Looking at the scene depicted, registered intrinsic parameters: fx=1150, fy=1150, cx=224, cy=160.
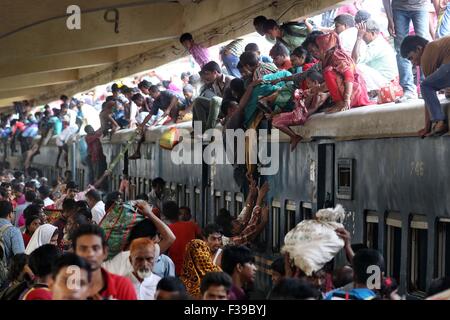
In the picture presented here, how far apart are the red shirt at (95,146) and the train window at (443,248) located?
20023mm

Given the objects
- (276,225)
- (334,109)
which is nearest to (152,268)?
(334,109)

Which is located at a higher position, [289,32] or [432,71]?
[289,32]

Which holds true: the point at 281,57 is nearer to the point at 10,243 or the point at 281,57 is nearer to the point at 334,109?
the point at 334,109

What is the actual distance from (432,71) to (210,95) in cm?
800

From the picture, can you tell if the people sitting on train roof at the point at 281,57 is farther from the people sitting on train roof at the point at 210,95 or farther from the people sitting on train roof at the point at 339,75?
the people sitting on train roof at the point at 210,95

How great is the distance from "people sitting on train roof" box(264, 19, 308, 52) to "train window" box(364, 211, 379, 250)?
4530mm

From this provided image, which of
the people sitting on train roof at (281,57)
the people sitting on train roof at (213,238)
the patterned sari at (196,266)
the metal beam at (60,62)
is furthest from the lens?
the metal beam at (60,62)

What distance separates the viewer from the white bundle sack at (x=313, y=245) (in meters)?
7.87

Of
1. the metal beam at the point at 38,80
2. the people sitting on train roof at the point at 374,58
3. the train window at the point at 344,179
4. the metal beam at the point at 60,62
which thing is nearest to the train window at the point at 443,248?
the train window at the point at 344,179

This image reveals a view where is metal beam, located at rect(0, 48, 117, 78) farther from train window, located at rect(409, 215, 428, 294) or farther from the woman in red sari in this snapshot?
train window, located at rect(409, 215, 428, 294)

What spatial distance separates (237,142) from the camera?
1518 cm

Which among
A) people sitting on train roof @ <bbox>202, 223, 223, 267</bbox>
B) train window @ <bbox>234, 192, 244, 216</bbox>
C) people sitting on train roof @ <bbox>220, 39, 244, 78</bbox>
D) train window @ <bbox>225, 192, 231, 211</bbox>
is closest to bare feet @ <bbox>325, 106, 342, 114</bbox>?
people sitting on train roof @ <bbox>202, 223, 223, 267</bbox>

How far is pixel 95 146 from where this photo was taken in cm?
2847
